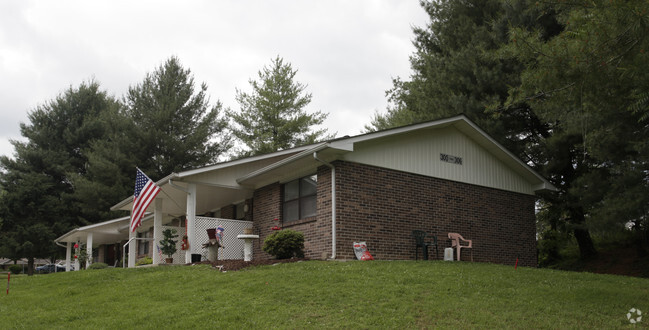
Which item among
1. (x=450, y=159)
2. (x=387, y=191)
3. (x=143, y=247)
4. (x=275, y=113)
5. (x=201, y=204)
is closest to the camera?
(x=387, y=191)

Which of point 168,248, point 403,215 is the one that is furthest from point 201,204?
point 403,215

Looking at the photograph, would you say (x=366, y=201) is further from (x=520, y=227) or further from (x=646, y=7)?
(x=646, y=7)

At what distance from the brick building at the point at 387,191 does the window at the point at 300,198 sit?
0.03 m

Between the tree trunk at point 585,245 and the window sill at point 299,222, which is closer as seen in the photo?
the window sill at point 299,222

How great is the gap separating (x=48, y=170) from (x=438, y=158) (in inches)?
1218

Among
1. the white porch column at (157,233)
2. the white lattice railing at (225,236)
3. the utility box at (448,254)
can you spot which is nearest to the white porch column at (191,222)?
the white lattice railing at (225,236)

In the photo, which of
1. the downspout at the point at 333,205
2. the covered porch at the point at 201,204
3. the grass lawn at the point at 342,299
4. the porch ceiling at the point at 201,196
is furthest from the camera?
the porch ceiling at the point at 201,196

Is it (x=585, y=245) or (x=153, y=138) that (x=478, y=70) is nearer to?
(x=585, y=245)

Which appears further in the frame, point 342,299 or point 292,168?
point 292,168

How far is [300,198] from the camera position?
1461cm

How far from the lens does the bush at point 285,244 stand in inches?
520

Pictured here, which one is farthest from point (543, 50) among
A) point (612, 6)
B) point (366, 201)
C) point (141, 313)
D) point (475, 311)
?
point (141, 313)

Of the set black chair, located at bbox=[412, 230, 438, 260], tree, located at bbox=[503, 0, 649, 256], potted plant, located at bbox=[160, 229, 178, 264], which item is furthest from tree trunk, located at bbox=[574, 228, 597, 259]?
potted plant, located at bbox=[160, 229, 178, 264]

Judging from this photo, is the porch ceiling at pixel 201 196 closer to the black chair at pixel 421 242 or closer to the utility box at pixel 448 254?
the black chair at pixel 421 242
